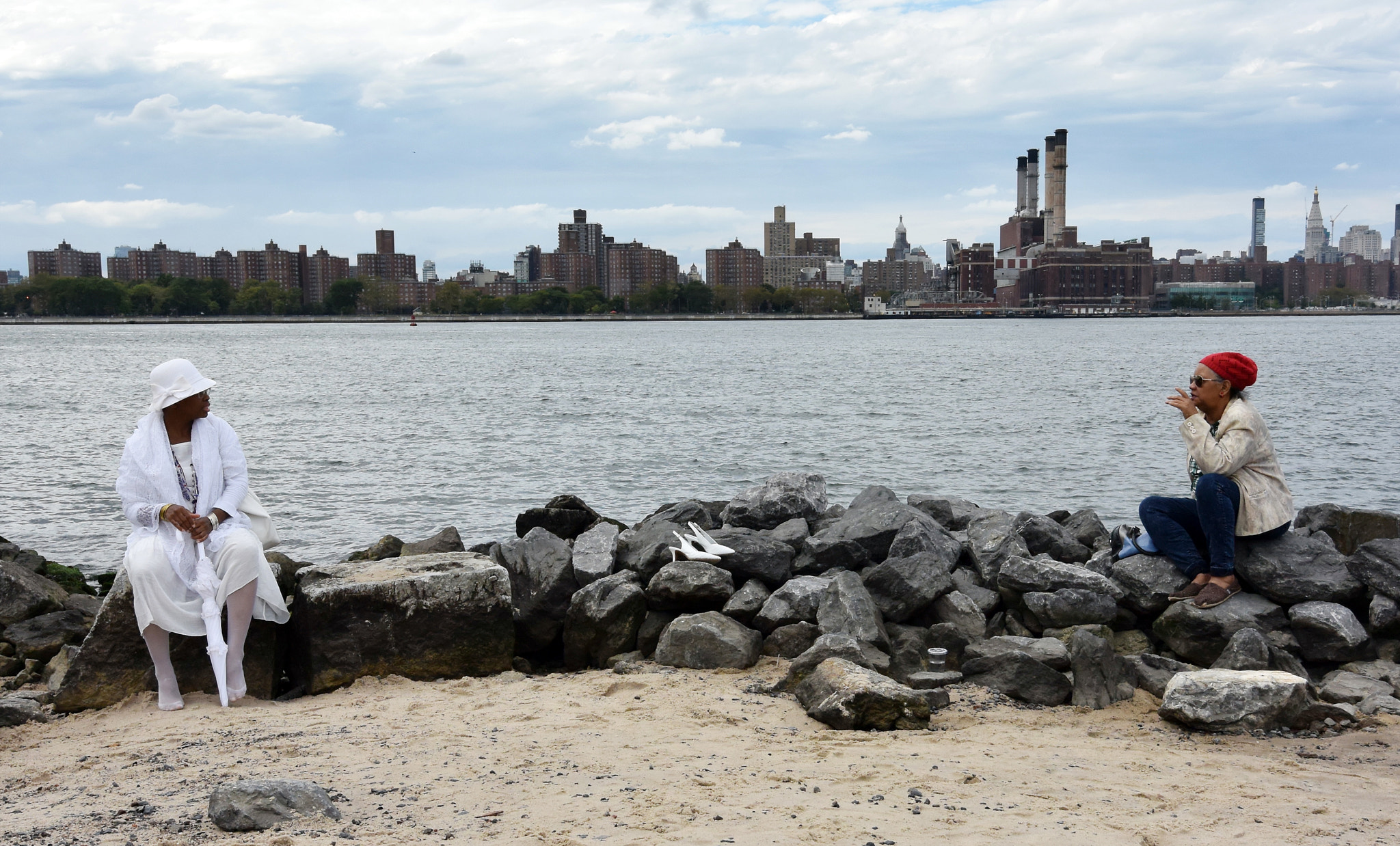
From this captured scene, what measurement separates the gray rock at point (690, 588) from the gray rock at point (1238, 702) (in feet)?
9.79

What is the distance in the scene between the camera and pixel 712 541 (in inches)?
327

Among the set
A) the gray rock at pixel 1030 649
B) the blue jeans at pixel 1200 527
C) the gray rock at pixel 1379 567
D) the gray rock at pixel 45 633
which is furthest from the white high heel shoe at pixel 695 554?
the gray rock at pixel 45 633

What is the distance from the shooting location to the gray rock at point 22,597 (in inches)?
334

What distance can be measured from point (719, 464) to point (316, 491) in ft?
25.1

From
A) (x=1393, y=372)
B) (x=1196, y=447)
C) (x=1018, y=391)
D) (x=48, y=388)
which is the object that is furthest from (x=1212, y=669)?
(x=1393, y=372)

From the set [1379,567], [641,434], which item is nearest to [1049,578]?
[1379,567]

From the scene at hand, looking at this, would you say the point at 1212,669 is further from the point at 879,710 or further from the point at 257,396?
the point at 257,396

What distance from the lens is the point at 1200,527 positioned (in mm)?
7383

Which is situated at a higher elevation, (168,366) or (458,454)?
(168,366)

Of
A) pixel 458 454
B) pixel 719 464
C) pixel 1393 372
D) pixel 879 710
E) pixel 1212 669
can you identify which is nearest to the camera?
pixel 879 710

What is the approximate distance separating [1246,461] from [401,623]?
541cm

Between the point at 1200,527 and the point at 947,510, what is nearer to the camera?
the point at 1200,527

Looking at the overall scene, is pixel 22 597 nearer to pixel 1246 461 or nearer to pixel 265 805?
pixel 265 805

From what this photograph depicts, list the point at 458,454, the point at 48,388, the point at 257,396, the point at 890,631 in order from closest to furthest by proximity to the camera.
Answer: the point at 890,631
the point at 458,454
the point at 257,396
the point at 48,388
